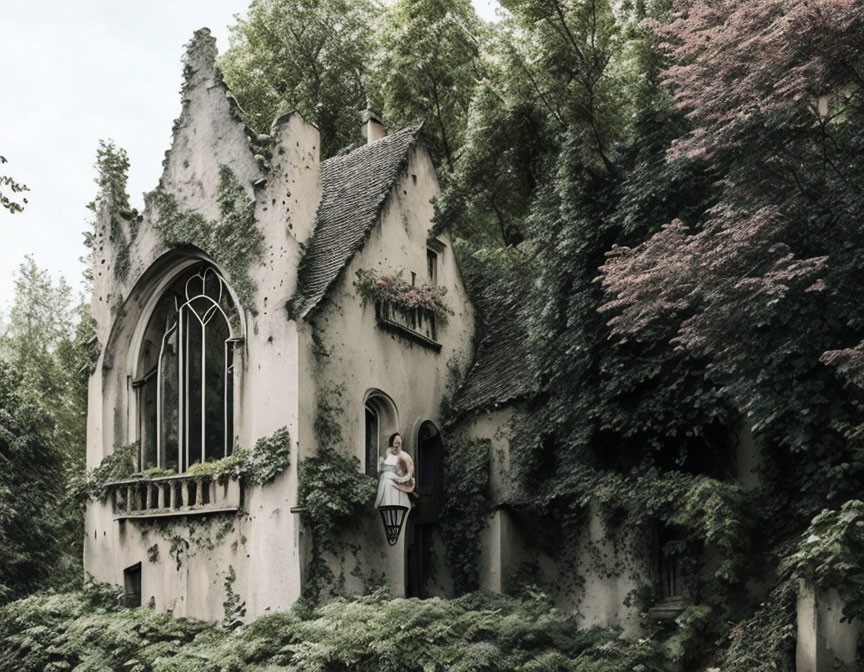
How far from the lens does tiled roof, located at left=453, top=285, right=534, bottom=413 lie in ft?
71.1

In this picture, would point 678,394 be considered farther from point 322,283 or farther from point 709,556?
point 322,283

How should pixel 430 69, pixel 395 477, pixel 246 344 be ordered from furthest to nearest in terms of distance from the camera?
pixel 430 69
pixel 246 344
pixel 395 477

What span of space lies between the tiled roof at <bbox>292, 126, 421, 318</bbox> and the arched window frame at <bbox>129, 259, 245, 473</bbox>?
156cm

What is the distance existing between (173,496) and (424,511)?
4.73m

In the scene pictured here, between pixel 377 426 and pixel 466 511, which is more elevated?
pixel 377 426

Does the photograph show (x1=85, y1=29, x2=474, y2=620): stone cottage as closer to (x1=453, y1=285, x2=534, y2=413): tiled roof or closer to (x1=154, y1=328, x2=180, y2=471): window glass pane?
(x1=154, y1=328, x2=180, y2=471): window glass pane

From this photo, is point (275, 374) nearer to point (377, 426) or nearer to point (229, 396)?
point (229, 396)

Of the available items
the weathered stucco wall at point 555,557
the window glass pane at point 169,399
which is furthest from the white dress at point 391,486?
the window glass pane at point 169,399

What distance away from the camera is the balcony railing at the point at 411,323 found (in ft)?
69.5

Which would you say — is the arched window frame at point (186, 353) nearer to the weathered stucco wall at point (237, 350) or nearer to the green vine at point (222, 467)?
the weathered stucco wall at point (237, 350)

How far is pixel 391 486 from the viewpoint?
1944 centimetres

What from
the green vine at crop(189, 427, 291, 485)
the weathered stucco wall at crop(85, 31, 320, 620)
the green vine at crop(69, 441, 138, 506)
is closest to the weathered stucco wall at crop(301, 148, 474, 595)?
the green vine at crop(189, 427, 291, 485)

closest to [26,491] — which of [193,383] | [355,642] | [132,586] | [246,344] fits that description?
[132,586]

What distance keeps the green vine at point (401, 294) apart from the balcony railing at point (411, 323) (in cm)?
8
